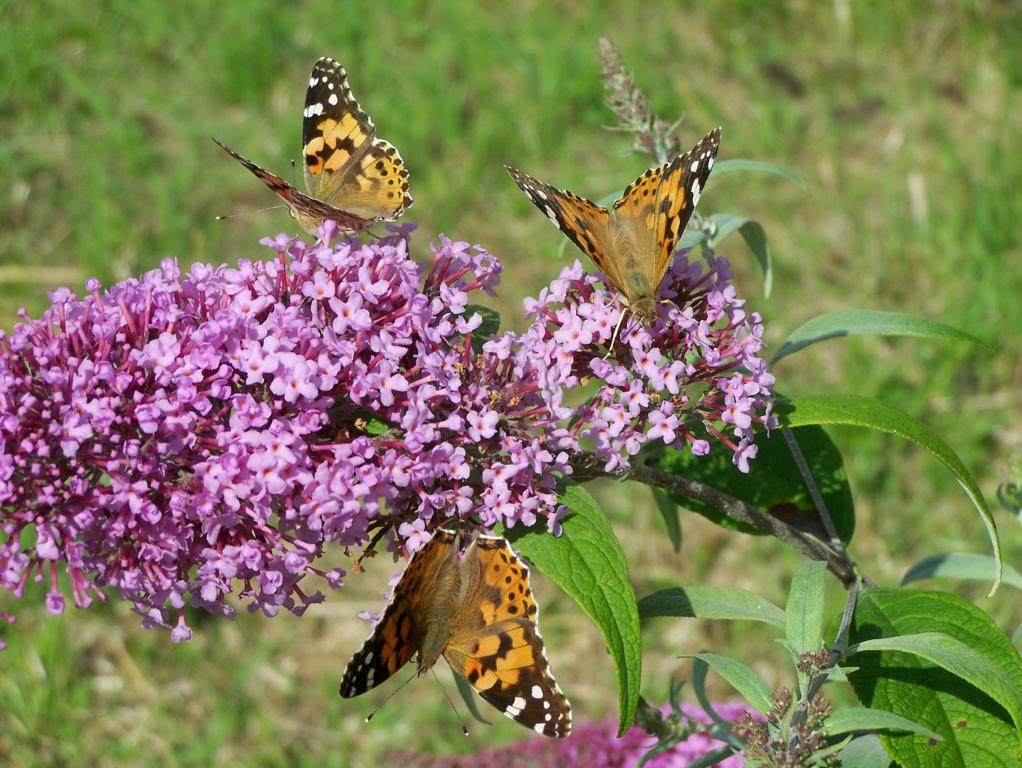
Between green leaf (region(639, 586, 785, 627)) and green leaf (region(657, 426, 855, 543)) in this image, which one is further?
green leaf (region(657, 426, 855, 543))

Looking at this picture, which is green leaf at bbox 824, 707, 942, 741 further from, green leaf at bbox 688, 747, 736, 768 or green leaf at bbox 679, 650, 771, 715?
green leaf at bbox 688, 747, 736, 768

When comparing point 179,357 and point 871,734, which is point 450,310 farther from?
point 871,734

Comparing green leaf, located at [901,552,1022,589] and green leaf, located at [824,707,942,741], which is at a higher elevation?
green leaf, located at [901,552,1022,589]

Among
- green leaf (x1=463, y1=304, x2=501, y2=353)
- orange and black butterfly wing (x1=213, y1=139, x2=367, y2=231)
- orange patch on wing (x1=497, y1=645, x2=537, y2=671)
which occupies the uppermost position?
orange and black butterfly wing (x1=213, y1=139, x2=367, y2=231)

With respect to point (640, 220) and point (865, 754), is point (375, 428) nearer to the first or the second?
point (640, 220)

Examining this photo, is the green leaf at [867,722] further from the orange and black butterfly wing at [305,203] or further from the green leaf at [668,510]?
the orange and black butterfly wing at [305,203]

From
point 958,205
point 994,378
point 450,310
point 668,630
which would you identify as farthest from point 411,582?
point 958,205

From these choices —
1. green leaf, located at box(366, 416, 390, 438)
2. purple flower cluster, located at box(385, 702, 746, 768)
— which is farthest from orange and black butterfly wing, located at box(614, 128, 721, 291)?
purple flower cluster, located at box(385, 702, 746, 768)
